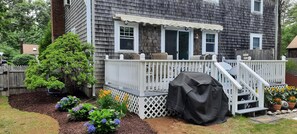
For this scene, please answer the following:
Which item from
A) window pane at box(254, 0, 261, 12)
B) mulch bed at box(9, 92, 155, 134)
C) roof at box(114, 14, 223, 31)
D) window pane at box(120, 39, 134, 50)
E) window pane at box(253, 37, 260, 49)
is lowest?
mulch bed at box(9, 92, 155, 134)

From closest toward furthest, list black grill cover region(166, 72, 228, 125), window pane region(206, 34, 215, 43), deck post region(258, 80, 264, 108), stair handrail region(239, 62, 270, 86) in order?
black grill cover region(166, 72, 228, 125), stair handrail region(239, 62, 270, 86), deck post region(258, 80, 264, 108), window pane region(206, 34, 215, 43)

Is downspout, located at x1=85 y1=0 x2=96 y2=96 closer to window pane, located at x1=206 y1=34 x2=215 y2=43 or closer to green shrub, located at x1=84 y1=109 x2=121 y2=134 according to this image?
green shrub, located at x1=84 y1=109 x2=121 y2=134

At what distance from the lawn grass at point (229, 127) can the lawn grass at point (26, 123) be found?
89.1 inches

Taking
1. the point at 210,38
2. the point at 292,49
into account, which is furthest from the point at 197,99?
the point at 292,49

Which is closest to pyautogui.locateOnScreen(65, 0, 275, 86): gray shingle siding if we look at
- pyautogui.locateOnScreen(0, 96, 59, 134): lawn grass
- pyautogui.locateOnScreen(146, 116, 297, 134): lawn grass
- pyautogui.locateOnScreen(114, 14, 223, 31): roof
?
pyautogui.locateOnScreen(114, 14, 223, 31): roof

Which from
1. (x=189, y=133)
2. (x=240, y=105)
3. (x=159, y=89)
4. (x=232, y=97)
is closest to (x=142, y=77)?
(x=159, y=89)

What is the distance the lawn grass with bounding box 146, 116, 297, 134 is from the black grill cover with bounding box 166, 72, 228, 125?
0.22 meters

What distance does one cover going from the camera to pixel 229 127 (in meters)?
5.08

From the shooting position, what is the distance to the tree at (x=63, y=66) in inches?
279

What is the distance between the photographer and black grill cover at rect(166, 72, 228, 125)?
532 cm

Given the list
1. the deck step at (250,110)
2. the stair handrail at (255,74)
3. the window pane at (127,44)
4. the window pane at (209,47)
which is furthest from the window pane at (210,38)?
the deck step at (250,110)

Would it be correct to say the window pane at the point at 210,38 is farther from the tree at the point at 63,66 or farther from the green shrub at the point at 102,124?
the green shrub at the point at 102,124

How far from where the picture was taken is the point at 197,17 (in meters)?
10.4

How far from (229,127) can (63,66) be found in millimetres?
5335
